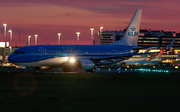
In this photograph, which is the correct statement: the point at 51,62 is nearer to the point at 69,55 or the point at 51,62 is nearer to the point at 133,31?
the point at 69,55

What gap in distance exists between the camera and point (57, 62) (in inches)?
2277

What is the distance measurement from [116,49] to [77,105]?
45.5 meters

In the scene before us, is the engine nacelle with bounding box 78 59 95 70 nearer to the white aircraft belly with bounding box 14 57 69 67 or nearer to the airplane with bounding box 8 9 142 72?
the airplane with bounding box 8 9 142 72

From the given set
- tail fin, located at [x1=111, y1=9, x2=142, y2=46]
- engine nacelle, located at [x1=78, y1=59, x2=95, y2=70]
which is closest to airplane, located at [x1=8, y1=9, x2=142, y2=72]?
engine nacelle, located at [x1=78, y1=59, x2=95, y2=70]

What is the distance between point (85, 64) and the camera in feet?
180

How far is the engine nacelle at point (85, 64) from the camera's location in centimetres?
5465

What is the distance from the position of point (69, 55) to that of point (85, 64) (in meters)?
5.39

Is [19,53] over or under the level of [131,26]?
under

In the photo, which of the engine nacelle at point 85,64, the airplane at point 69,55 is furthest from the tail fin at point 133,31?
the engine nacelle at point 85,64

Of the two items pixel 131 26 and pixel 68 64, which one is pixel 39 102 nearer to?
pixel 68 64

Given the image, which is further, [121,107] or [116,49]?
[116,49]

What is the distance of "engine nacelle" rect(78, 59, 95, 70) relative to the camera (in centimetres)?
5465

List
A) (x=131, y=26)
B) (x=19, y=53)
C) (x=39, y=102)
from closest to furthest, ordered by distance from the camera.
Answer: (x=39, y=102) → (x=19, y=53) → (x=131, y=26)

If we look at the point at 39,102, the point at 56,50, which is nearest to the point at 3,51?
the point at 56,50
